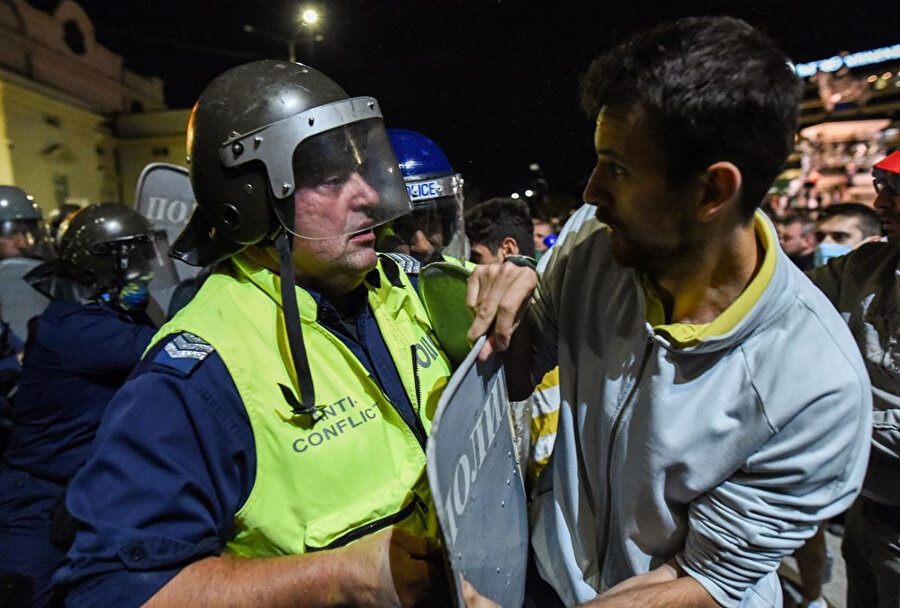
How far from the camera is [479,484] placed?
46.0 inches

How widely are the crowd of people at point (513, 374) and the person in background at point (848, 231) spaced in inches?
133

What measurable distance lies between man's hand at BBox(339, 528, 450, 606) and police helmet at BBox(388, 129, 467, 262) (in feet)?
6.34

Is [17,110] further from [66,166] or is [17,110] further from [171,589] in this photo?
[171,589]

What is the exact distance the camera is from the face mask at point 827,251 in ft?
12.9

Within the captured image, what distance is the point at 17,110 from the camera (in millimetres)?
15539

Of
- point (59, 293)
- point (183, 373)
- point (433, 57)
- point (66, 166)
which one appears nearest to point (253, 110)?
point (183, 373)

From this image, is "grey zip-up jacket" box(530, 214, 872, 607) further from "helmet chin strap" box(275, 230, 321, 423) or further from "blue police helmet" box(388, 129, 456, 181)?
"blue police helmet" box(388, 129, 456, 181)

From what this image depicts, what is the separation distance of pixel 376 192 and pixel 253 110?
402mm

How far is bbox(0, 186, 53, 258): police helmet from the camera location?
5238 mm

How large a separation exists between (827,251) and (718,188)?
3606mm

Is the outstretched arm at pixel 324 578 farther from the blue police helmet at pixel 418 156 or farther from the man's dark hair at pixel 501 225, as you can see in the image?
the man's dark hair at pixel 501 225

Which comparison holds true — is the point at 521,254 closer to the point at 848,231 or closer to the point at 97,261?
the point at 848,231

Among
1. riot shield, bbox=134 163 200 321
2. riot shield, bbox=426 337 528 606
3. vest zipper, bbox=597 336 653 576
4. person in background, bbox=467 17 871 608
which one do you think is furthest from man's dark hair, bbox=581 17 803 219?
riot shield, bbox=134 163 200 321

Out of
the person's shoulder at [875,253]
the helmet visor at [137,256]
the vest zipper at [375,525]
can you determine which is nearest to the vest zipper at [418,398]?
the vest zipper at [375,525]
